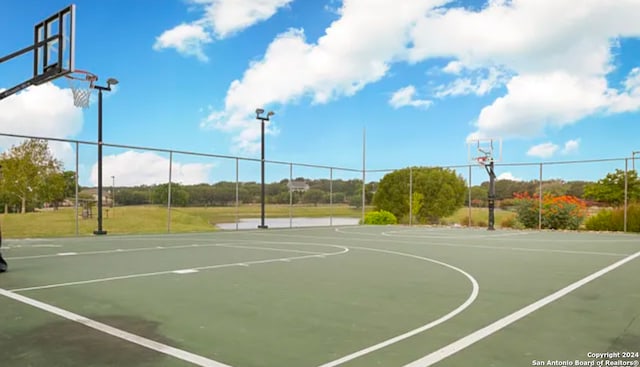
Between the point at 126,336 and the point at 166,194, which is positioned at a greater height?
the point at 166,194

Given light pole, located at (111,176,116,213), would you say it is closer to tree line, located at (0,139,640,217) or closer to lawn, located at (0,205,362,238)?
tree line, located at (0,139,640,217)

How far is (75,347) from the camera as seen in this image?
3.36 m

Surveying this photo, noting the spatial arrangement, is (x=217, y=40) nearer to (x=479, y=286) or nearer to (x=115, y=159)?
(x=115, y=159)

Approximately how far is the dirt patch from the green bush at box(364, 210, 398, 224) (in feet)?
66.2

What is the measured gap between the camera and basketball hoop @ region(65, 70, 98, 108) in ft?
41.0

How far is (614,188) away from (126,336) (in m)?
20.0

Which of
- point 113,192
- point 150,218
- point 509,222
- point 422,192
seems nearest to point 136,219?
point 150,218

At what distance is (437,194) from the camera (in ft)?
80.9

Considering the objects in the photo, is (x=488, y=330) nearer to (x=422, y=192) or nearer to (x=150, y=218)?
(x=150, y=218)

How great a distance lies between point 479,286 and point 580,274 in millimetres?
2158

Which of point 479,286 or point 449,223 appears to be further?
point 449,223

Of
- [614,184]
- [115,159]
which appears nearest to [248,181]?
[115,159]

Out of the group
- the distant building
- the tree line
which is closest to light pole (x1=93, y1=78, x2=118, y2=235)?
the tree line

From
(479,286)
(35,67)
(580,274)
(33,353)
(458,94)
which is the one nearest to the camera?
(33,353)
